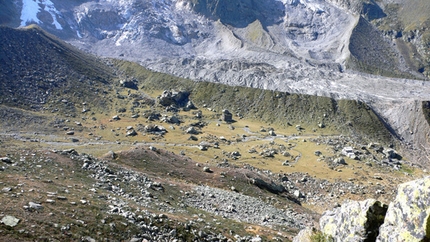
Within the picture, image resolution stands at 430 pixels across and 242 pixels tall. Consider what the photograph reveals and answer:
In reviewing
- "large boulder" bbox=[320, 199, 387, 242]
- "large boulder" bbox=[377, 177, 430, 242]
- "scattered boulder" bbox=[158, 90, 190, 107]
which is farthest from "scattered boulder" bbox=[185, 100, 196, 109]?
"large boulder" bbox=[377, 177, 430, 242]

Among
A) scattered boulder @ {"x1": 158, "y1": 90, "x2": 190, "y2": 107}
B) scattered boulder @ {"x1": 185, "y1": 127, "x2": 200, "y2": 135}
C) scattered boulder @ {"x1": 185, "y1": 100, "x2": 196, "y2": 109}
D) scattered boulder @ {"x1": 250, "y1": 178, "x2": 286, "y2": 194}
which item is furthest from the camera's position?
scattered boulder @ {"x1": 185, "y1": 100, "x2": 196, "y2": 109}

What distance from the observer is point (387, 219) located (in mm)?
16766

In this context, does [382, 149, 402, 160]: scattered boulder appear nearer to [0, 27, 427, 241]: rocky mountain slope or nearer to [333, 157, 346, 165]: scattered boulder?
[0, 27, 427, 241]: rocky mountain slope

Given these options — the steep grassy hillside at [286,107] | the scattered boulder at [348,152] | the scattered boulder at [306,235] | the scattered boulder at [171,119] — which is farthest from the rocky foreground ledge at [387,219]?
the steep grassy hillside at [286,107]

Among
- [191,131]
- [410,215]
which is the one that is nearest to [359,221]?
[410,215]

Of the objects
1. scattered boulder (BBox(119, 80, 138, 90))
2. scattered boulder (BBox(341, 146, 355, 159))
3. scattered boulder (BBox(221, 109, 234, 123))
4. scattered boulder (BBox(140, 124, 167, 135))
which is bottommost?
scattered boulder (BBox(140, 124, 167, 135))

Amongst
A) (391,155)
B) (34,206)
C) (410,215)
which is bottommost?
(391,155)

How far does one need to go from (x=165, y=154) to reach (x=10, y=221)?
40.3 m

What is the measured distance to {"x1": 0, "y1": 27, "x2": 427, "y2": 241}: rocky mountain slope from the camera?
23.2m

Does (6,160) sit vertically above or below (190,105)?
above

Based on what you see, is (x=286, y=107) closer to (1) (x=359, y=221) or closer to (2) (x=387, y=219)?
(1) (x=359, y=221)

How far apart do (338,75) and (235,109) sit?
71.6 m

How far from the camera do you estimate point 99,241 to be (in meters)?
19.5

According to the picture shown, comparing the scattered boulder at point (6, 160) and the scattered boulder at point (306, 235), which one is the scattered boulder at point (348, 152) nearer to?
the scattered boulder at point (306, 235)
